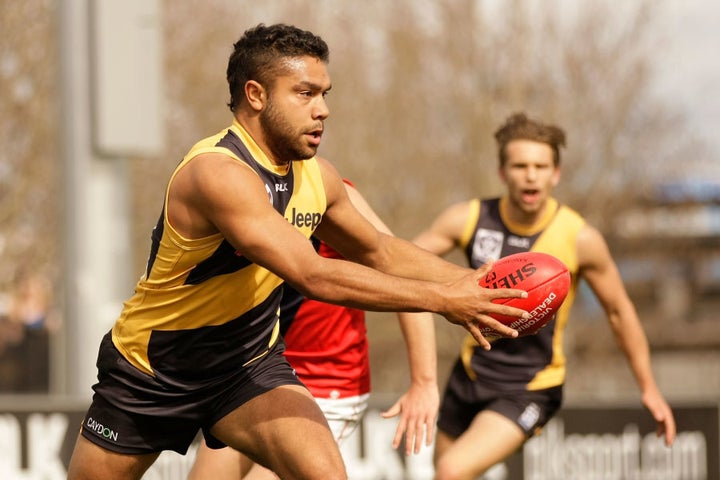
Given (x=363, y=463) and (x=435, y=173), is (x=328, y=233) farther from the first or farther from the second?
(x=435, y=173)

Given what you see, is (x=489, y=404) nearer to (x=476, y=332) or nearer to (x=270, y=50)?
(x=476, y=332)

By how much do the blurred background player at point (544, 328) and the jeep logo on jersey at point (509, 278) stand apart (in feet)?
6.13

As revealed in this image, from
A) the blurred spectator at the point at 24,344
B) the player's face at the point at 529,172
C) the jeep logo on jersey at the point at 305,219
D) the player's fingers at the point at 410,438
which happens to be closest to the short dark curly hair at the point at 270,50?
the jeep logo on jersey at the point at 305,219

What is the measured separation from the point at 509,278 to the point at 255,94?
118 centimetres

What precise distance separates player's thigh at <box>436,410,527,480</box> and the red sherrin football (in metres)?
1.69

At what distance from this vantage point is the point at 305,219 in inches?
195

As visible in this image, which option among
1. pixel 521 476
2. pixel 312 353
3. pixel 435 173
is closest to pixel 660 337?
pixel 435 173

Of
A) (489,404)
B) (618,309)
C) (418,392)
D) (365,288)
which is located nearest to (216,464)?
(418,392)

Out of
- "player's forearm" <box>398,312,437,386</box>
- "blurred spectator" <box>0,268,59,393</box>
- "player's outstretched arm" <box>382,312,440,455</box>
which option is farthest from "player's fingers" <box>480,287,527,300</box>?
"blurred spectator" <box>0,268,59,393</box>

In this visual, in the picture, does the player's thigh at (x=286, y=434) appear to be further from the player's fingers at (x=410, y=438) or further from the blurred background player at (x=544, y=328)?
the blurred background player at (x=544, y=328)

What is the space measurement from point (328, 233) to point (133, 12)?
5.97m

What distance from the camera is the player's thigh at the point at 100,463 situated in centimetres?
502

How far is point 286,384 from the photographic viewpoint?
5000mm

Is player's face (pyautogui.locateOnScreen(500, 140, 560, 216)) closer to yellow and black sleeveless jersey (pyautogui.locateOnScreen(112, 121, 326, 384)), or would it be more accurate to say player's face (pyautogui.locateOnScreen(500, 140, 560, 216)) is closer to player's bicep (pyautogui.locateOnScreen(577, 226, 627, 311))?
player's bicep (pyautogui.locateOnScreen(577, 226, 627, 311))
